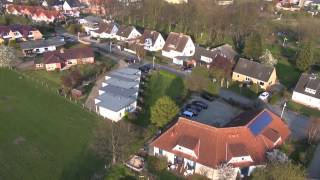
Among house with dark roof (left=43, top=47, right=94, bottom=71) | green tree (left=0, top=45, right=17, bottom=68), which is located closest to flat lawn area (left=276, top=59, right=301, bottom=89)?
house with dark roof (left=43, top=47, right=94, bottom=71)

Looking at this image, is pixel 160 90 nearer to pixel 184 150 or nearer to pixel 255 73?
pixel 255 73

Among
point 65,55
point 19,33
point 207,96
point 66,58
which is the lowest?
point 207,96

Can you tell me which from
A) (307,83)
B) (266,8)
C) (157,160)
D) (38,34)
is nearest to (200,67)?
(307,83)

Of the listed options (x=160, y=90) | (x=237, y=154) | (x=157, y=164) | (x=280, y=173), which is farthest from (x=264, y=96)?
(x=280, y=173)

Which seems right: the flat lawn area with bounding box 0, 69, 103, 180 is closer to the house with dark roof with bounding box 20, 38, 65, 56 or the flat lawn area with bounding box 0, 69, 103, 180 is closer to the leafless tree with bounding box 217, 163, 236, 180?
the leafless tree with bounding box 217, 163, 236, 180

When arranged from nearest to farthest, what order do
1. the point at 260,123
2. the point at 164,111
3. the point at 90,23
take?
the point at 260,123 < the point at 164,111 < the point at 90,23

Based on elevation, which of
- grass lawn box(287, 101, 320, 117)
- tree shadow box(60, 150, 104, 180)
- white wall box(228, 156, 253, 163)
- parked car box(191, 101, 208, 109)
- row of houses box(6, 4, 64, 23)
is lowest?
tree shadow box(60, 150, 104, 180)

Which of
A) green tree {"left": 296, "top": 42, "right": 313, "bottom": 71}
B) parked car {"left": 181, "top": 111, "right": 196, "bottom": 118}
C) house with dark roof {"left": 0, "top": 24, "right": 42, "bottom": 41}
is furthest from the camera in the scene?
house with dark roof {"left": 0, "top": 24, "right": 42, "bottom": 41}

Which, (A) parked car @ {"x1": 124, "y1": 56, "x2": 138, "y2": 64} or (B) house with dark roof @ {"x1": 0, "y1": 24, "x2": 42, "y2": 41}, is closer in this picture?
(A) parked car @ {"x1": 124, "y1": 56, "x2": 138, "y2": 64}
